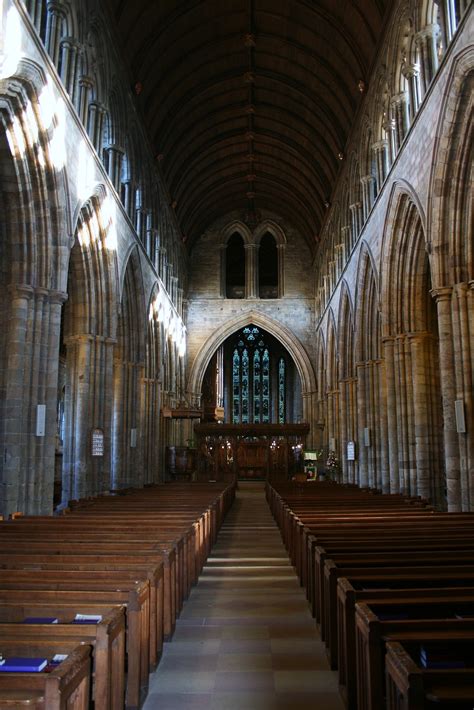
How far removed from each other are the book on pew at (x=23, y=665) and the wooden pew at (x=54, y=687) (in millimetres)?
262

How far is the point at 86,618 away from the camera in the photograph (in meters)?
3.51

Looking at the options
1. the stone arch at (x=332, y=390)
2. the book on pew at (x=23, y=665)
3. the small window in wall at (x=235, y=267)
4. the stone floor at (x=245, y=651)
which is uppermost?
the small window in wall at (x=235, y=267)

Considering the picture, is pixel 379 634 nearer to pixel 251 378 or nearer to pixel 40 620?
pixel 40 620

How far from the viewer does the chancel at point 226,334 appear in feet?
12.8

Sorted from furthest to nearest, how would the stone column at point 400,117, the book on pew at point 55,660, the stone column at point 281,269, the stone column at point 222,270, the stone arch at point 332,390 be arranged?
the stone column at point 222,270, the stone column at point 281,269, the stone arch at point 332,390, the stone column at point 400,117, the book on pew at point 55,660

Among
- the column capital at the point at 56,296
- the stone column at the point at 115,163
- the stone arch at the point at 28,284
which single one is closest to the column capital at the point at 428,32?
the stone arch at the point at 28,284

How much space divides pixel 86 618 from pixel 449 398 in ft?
29.5

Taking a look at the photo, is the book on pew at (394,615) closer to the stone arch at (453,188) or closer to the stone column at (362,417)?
the stone arch at (453,188)

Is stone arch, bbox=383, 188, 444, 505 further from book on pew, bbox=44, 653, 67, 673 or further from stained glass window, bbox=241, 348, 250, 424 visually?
stained glass window, bbox=241, 348, 250, 424

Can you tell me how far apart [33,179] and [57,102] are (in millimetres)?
1719

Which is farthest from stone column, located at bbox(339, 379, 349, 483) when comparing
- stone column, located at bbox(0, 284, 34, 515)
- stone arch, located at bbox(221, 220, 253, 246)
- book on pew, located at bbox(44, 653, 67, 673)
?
book on pew, located at bbox(44, 653, 67, 673)

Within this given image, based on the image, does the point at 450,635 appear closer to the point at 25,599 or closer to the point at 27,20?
the point at 25,599

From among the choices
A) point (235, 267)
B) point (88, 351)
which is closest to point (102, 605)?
point (88, 351)

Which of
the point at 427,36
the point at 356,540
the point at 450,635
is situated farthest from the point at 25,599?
the point at 427,36
